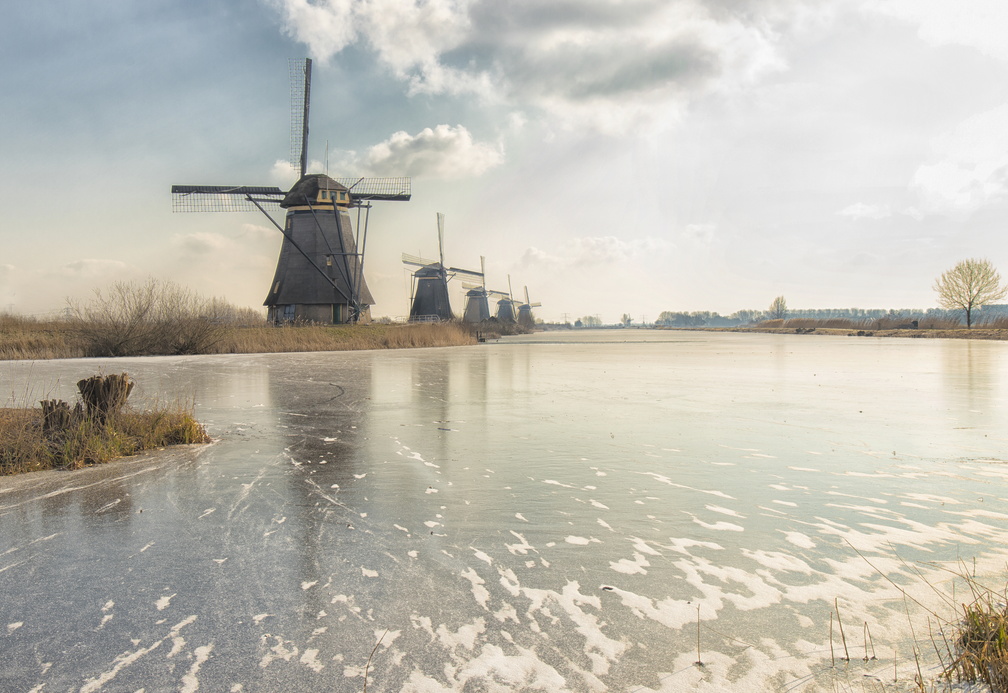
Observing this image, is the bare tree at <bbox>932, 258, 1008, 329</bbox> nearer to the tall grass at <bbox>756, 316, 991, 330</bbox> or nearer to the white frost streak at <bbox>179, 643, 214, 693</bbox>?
the tall grass at <bbox>756, 316, 991, 330</bbox>

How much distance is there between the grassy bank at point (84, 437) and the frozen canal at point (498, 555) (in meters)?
0.24

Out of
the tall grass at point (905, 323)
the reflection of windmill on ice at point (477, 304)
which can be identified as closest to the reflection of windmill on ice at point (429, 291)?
the reflection of windmill on ice at point (477, 304)

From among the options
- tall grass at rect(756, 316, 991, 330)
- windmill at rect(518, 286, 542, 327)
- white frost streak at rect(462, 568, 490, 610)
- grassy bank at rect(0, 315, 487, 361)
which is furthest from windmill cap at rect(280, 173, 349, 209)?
windmill at rect(518, 286, 542, 327)

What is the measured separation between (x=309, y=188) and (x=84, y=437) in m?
22.7

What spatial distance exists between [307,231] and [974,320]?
5029cm

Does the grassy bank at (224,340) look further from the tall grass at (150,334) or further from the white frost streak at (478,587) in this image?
the white frost streak at (478,587)

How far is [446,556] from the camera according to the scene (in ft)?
10.2

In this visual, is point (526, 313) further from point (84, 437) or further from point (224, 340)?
point (84, 437)

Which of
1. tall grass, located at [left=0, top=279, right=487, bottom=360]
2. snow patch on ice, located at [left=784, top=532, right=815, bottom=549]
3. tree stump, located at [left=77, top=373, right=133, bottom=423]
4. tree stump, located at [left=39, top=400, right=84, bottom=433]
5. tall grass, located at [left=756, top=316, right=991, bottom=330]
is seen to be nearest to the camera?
snow patch on ice, located at [left=784, top=532, right=815, bottom=549]

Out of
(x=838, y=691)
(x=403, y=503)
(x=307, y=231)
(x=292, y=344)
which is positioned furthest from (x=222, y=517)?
(x=307, y=231)

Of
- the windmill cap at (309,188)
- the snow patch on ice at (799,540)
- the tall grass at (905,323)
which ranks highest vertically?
the windmill cap at (309,188)

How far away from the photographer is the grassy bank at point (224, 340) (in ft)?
59.2

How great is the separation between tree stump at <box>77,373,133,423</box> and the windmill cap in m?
21.4

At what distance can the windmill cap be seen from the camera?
2605 centimetres
